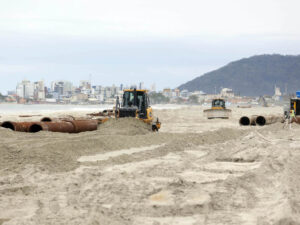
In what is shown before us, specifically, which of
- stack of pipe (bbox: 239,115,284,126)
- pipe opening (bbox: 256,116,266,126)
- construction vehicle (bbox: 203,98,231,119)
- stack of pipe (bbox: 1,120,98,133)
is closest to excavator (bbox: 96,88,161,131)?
stack of pipe (bbox: 1,120,98,133)

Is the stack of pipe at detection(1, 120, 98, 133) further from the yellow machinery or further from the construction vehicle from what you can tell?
the construction vehicle

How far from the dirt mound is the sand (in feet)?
13.4

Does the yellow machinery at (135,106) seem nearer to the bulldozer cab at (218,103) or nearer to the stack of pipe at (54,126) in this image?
the stack of pipe at (54,126)

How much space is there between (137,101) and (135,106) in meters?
0.27

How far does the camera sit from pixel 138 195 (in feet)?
27.0

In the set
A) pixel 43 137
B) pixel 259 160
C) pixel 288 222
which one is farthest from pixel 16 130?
pixel 288 222

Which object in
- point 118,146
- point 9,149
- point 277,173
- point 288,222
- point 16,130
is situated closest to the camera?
point 288,222

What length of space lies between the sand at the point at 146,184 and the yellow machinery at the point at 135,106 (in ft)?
18.7

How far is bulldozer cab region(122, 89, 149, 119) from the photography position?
2186cm

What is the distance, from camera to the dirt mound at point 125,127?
2025 centimetres

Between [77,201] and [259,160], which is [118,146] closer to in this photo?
[259,160]

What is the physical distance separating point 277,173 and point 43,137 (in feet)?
32.3

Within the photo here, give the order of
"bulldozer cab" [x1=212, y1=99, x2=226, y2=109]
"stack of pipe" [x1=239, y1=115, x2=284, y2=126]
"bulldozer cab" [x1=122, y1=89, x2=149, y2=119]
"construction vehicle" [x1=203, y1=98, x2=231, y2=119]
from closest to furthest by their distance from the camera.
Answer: "bulldozer cab" [x1=122, y1=89, x2=149, y2=119] → "stack of pipe" [x1=239, y1=115, x2=284, y2=126] → "construction vehicle" [x1=203, y1=98, x2=231, y2=119] → "bulldozer cab" [x1=212, y1=99, x2=226, y2=109]

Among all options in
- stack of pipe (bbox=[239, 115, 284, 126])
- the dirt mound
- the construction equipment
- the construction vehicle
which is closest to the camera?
the dirt mound
